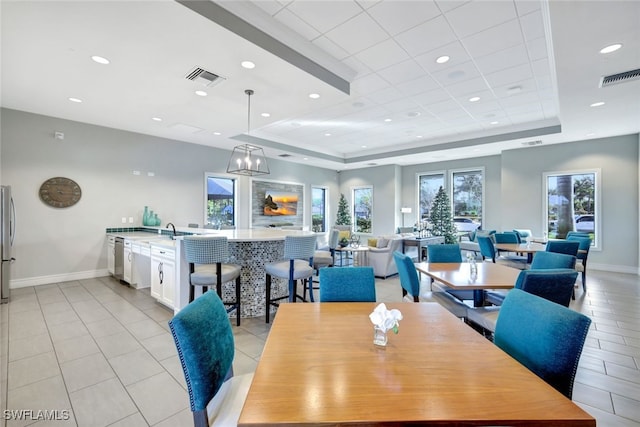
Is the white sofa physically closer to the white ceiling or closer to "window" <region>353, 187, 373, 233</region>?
the white ceiling

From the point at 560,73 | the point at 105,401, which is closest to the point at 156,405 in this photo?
the point at 105,401

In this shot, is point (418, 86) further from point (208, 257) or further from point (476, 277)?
point (208, 257)

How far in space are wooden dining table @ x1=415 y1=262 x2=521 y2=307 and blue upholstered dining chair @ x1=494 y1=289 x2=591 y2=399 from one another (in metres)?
0.99

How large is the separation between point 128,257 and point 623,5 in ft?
23.2

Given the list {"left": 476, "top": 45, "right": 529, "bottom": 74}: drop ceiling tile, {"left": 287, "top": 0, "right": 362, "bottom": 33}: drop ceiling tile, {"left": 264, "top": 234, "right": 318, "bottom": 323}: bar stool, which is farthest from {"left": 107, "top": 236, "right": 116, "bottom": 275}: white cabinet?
{"left": 476, "top": 45, "right": 529, "bottom": 74}: drop ceiling tile

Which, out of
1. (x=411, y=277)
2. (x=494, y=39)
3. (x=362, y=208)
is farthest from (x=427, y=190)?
(x=411, y=277)

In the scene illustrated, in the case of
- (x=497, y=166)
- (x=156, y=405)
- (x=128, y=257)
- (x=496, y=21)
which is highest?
(x=496, y=21)

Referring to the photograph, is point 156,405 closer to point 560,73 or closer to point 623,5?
point 623,5

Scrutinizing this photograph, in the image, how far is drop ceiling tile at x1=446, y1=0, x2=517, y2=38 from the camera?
9.11ft

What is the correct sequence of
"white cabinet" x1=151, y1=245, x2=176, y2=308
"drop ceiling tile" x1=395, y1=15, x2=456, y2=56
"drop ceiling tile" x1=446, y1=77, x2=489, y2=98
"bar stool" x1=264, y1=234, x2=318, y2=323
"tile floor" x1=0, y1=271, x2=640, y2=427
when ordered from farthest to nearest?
1. "drop ceiling tile" x1=446, y1=77, x2=489, y2=98
2. "white cabinet" x1=151, y1=245, x2=176, y2=308
3. "bar stool" x1=264, y1=234, x2=318, y2=323
4. "drop ceiling tile" x1=395, y1=15, x2=456, y2=56
5. "tile floor" x1=0, y1=271, x2=640, y2=427

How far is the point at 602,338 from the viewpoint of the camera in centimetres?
313

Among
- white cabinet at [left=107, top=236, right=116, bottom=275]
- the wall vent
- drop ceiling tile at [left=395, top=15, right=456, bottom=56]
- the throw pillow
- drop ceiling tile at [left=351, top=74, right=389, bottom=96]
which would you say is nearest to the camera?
drop ceiling tile at [left=395, top=15, right=456, bottom=56]

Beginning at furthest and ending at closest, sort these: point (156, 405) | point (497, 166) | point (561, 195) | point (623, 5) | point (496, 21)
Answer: point (497, 166)
point (561, 195)
point (496, 21)
point (623, 5)
point (156, 405)

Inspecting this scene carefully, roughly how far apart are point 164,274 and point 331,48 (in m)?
3.77
